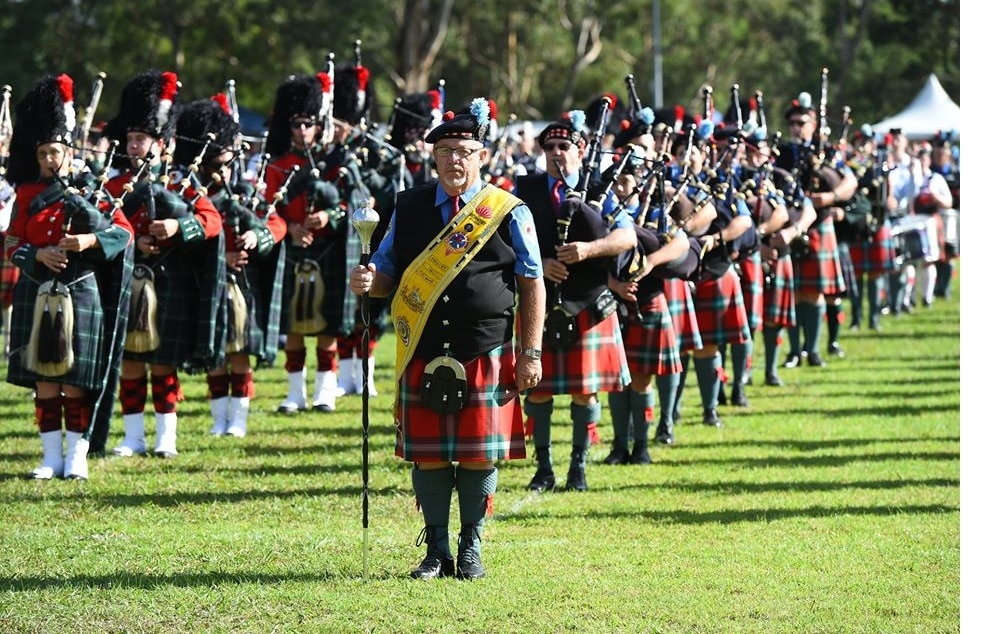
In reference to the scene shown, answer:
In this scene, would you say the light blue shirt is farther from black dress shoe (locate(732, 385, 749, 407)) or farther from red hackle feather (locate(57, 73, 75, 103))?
black dress shoe (locate(732, 385, 749, 407))

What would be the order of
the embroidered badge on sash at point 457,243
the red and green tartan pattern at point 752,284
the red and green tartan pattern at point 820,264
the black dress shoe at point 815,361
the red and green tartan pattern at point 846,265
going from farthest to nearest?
the red and green tartan pattern at point 846,265
the black dress shoe at point 815,361
the red and green tartan pattern at point 820,264
the red and green tartan pattern at point 752,284
the embroidered badge on sash at point 457,243

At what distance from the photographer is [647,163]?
8.47 m

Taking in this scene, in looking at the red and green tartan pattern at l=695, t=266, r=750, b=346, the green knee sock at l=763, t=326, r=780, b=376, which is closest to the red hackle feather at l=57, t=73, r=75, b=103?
the red and green tartan pattern at l=695, t=266, r=750, b=346

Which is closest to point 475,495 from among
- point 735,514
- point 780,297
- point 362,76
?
point 735,514

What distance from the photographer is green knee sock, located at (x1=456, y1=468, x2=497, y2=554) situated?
6.01 meters

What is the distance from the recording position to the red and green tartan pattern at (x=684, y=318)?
362 inches

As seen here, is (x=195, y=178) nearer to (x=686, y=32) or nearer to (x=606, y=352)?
(x=606, y=352)

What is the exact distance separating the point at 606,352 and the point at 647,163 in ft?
3.89

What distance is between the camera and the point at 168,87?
27.7 ft

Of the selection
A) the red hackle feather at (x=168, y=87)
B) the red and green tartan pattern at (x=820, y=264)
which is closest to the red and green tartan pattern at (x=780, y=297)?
the red and green tartan pattern at (x=820, y=264)

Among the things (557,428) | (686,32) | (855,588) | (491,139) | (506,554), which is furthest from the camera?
(686,32)

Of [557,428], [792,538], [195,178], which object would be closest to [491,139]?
[557,428]

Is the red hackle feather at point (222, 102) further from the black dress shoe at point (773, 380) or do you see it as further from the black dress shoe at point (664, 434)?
the black dress shoe at point (773, 380)

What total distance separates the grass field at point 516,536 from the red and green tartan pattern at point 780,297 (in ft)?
3.12
